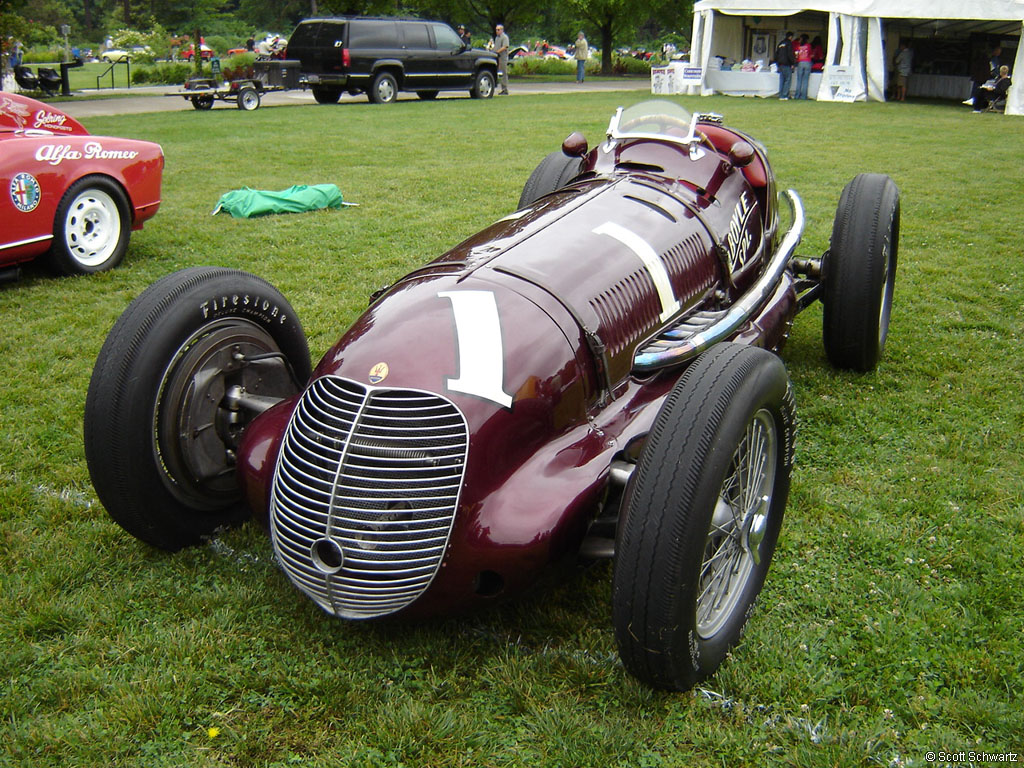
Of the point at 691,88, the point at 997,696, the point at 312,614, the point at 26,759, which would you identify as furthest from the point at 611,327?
the point at 691,88

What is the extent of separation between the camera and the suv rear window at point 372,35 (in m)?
21.2

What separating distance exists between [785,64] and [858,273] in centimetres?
2067

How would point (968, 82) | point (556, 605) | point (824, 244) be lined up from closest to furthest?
point (556, 605) < point (824, 244) < point (968, 82)

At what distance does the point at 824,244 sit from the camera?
7.68m

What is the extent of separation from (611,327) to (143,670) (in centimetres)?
191

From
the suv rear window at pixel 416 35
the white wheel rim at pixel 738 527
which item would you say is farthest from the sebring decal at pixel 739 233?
the suv rear window at pixel 416 35

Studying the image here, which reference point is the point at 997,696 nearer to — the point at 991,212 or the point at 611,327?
the point at 611,327

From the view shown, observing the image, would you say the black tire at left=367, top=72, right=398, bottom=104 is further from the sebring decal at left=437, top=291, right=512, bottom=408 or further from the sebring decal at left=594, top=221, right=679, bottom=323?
the sebring decal at left=437, top=291, right=512, bottom=408

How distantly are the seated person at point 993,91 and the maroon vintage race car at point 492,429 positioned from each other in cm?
1918

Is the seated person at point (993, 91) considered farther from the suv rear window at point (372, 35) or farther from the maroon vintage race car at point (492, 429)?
the maroon vintage race car at point (492, 429)

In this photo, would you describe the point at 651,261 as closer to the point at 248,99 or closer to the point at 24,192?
the point at 24,192

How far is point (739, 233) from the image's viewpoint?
439 centimetres

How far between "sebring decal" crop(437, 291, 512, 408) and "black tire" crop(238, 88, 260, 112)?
19.6 meters

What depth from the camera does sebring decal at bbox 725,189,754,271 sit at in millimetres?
4238
